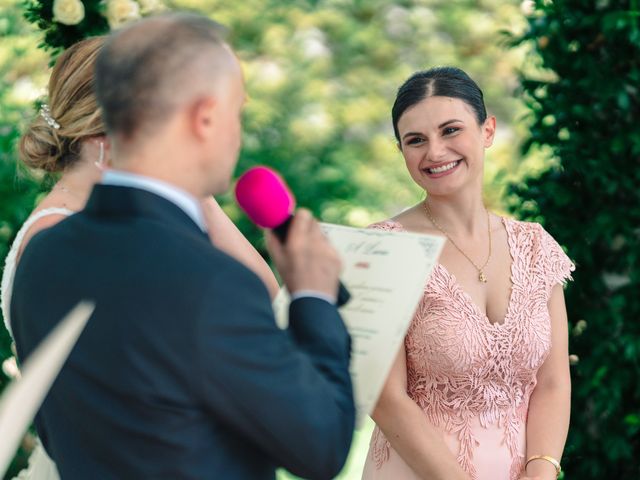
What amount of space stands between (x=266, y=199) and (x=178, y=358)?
358 mm

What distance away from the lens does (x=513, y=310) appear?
9.62 ft

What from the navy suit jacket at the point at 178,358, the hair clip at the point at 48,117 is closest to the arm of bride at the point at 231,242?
the hair clip at the point at 48,117

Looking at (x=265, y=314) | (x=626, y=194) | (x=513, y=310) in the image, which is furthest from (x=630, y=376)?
(x=265, y=314)

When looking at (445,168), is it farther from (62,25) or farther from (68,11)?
(62,25)

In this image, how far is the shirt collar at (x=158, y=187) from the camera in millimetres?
1620

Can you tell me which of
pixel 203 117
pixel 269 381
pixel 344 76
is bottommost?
pixel 344 76

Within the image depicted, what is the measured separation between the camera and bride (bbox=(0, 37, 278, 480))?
2553 mm

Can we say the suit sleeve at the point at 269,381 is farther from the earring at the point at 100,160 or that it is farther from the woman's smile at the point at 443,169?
the woman's smile at the point at 443,169

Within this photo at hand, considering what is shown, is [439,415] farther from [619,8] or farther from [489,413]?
[619,8]

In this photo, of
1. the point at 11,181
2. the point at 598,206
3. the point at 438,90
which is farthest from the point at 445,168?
the point at 11,181

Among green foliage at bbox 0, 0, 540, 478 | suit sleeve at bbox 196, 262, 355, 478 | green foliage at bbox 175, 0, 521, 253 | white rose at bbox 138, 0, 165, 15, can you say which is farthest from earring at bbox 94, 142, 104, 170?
green foliage at bbox 175, 0, 521, 253

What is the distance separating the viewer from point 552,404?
3.01m

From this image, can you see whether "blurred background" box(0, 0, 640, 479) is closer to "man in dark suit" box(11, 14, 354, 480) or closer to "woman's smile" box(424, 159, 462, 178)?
"woman's smile" box(424, 159, 462, 178)

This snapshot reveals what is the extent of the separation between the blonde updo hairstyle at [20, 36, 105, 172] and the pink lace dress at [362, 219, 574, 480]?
0.93 m
